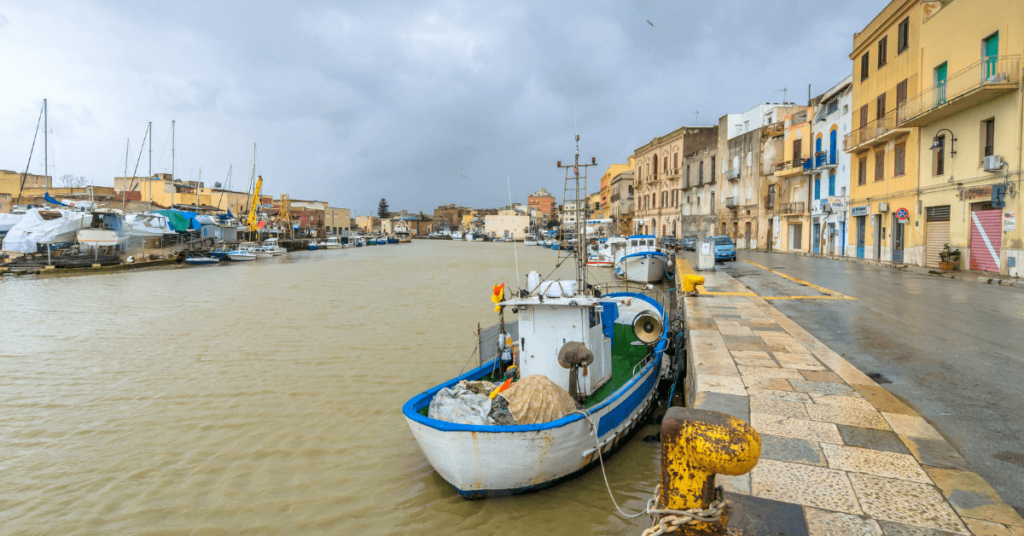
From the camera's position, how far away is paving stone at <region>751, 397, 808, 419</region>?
17.2 feet

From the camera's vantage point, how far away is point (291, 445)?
8273mm

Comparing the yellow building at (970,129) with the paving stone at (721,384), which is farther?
the yellow building at (970,129)

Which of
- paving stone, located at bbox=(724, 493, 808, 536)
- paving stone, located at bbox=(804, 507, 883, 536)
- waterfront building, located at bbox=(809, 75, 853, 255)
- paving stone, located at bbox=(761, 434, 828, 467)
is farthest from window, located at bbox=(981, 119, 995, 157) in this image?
paving stone, located at bbox=(724, 493, 808, 536)

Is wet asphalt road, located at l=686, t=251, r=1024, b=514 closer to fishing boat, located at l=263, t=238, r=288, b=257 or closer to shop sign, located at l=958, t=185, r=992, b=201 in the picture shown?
shop sign, located at l=958, t=185, r=992, b=201

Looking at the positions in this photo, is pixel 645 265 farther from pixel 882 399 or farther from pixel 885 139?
pixel 882 399

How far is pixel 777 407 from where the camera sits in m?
5.43

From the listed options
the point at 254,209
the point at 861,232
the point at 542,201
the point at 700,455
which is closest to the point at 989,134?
the point at 861,232

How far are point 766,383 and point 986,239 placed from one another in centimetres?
1851

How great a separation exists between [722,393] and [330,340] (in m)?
12.2

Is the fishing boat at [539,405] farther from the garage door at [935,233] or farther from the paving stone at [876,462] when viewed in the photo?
the garage door at [935,233]

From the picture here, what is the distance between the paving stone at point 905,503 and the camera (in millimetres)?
3371

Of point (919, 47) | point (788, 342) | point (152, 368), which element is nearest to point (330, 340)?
point (152, 368)

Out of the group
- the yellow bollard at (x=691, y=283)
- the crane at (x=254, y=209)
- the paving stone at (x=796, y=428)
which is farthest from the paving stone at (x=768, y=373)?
the crane at (x=254, y=209)

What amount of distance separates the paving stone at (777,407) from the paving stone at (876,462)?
74cm
